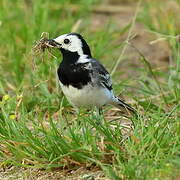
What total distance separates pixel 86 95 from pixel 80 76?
0.14m

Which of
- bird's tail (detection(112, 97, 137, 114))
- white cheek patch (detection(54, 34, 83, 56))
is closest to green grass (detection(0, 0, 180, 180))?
bird's tail (detection(112, 97, 137, 114))

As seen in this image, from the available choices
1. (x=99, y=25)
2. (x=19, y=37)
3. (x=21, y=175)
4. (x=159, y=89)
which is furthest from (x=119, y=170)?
(x=99, y=25)

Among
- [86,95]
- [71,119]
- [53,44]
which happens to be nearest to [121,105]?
[71,119]

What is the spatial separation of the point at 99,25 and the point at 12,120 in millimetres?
3938

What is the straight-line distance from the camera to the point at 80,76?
4.68 meters

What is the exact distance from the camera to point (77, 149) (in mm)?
4066

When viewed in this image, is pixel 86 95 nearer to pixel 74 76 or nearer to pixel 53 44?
pixel 74 76

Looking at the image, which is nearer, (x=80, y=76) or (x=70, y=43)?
(x=80, y=76)

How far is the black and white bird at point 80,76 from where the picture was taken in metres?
4.67

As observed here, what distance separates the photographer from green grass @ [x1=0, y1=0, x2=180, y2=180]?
404 cm

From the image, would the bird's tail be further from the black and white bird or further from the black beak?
the black beak

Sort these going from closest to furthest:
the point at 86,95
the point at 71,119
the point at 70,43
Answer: the point at 86,95
the point at 70,43
the point at 71,119

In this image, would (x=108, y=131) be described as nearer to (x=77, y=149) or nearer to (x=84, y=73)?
(x=77, y=149)

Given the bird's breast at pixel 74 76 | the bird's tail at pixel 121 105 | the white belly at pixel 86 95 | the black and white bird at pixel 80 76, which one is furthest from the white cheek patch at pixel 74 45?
the bird's tail at pixel 121 105
